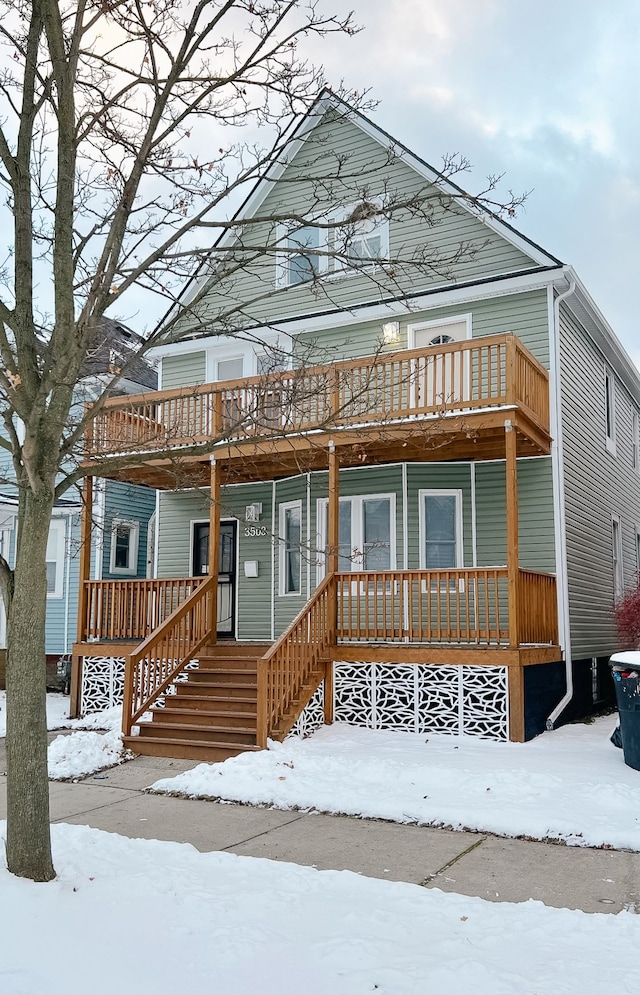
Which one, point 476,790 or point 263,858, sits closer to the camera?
point 263,858

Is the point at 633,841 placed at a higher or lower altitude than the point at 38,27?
lower

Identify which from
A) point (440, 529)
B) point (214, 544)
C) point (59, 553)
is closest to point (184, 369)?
point (214, 544)

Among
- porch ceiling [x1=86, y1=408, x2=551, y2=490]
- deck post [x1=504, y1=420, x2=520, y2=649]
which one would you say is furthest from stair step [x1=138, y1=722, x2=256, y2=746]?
deck post [x1=504, y1=420, x2=520, y2=649]

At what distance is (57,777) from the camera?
985 cm

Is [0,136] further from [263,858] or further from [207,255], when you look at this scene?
[263,858]

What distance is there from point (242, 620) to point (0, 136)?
1138 centimetres

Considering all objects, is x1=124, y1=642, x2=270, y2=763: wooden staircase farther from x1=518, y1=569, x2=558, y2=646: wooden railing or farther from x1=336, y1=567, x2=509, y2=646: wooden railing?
x1=518, y1=569, x2=558, y2=646: wooden railing

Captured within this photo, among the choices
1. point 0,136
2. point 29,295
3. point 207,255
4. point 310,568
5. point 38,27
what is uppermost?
point 38,27

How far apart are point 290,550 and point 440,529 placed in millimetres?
2989

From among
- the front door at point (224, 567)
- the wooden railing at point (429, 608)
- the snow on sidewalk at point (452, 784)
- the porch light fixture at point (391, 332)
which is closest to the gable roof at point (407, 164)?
the porch light fixture at point (391, 332)

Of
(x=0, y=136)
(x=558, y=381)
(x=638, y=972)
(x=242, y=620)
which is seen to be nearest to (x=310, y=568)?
(x=242, y=620)

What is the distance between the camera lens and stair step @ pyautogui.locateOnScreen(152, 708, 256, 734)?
11.0 m

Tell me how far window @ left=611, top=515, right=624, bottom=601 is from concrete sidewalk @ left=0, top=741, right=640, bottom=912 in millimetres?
11076

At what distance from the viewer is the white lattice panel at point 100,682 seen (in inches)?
569
